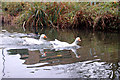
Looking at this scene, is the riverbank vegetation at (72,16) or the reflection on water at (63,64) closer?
the reflection on water at (63,64)

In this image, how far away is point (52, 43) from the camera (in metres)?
11.0

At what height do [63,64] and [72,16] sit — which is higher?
[63,64]

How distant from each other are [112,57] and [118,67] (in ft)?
4.13

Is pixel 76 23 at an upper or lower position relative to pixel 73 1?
lower

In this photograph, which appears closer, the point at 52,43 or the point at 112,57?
the point at 112,57

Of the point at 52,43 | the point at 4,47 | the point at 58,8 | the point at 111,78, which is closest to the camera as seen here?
the point at 111,78

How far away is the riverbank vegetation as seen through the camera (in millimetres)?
16875

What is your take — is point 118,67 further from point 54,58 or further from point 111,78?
point 54,58

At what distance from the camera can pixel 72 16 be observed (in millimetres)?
18188

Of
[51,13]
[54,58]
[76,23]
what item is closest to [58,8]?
[51,13]

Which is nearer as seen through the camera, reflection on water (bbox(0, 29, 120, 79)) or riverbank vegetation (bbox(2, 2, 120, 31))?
reflection on water (bbox(0, 29, 120, 79))

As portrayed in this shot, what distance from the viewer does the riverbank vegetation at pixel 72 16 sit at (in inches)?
664

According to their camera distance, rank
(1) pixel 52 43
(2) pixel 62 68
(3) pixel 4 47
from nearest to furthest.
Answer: (2) pixel 62 68
(3) pixel 4 47
(1) pixel 52 43

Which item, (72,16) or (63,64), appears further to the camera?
(72,16)
